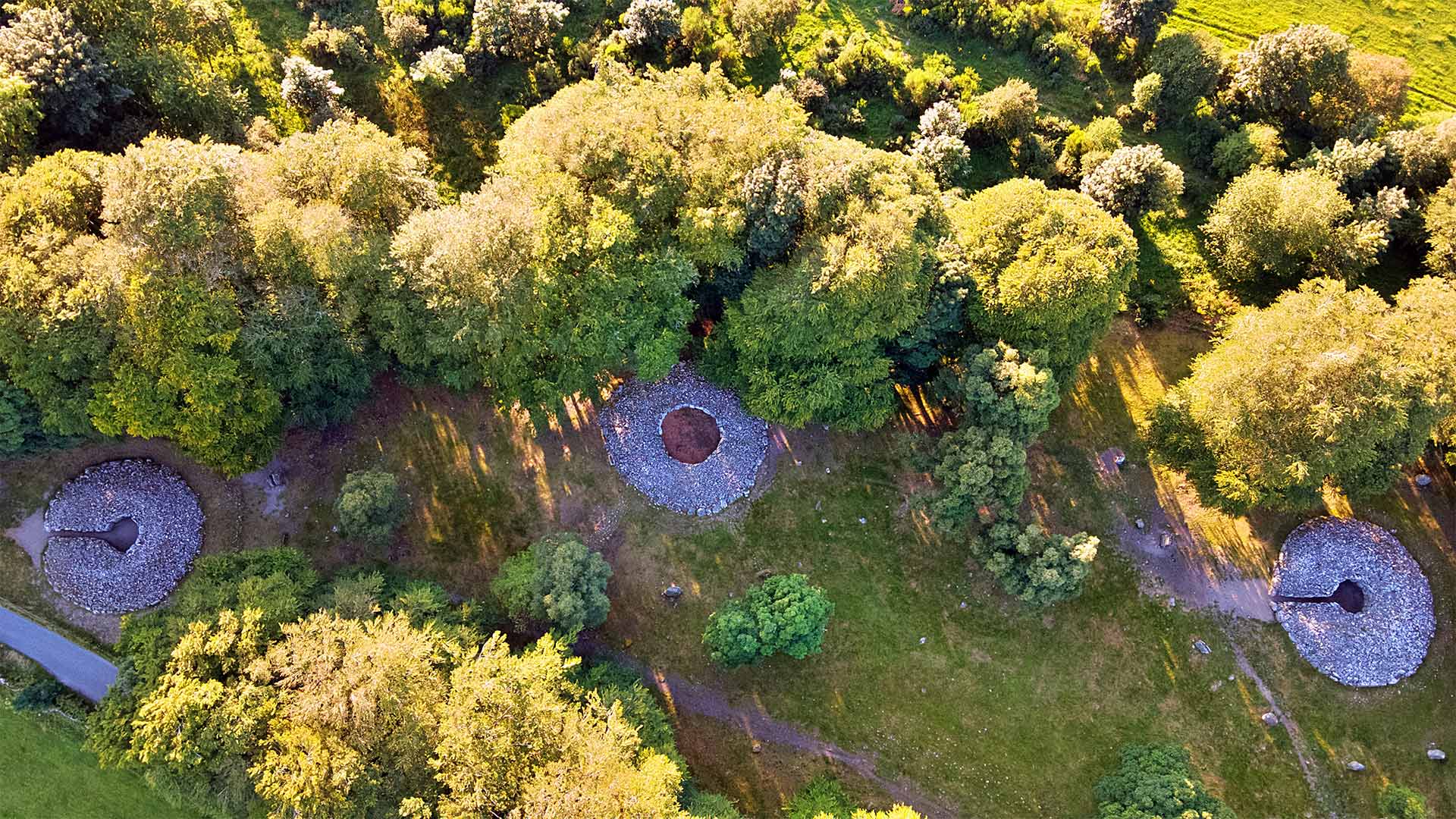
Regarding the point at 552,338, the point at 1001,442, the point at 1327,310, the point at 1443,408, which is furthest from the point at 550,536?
the point at 1443,408

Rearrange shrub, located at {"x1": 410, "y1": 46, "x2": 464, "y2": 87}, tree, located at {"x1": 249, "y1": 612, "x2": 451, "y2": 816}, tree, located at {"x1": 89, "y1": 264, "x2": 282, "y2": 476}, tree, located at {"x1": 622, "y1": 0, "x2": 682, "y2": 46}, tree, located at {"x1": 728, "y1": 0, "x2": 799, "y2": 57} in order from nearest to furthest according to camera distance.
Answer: tree, located at {"x1": 249, "y1": 612, "x2": 451, "y2": 816}
tree, located at {"x1": 89, "y1": 264, "x2": 282, "y2": 476}
shrub, located at {"x1": 410, "y1": 46, "x2": 464, "y2": 87}
tree, located at {"x1": 622, "y1": 0, "x2": 682, "y2": 46}
tree, located at {"x1": 728, "y1": 0, "x2": 799, "y2": 57}

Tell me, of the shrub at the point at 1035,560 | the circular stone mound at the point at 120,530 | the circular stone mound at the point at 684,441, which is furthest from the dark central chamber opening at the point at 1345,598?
the circular stone mound at the point at 120,530

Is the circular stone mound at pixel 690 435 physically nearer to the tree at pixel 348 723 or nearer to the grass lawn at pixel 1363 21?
the tree at pixel 348 723

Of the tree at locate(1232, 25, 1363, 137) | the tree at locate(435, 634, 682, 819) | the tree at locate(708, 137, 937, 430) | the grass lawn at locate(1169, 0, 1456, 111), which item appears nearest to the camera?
the tree at locate(435, 634, 682, 819)

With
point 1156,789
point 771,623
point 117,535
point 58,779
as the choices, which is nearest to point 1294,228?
point 1156,789

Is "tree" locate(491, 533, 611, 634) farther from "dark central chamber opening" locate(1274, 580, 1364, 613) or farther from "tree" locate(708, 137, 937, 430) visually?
"dark central chamber opening" locate(1274, 580, 1364, 613)

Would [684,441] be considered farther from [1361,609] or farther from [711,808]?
[1361,609]

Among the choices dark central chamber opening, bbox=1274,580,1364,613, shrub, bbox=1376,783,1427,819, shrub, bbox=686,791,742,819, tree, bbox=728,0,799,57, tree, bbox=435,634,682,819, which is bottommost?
shrub, bbox=1376,783,1427,819

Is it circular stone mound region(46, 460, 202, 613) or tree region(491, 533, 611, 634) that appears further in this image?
circular stone mound region(46, 460, 202, 613)

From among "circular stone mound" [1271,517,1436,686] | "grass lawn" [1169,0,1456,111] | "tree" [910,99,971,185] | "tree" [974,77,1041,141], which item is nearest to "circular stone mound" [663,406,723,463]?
"tree" [910,99,971,185]
